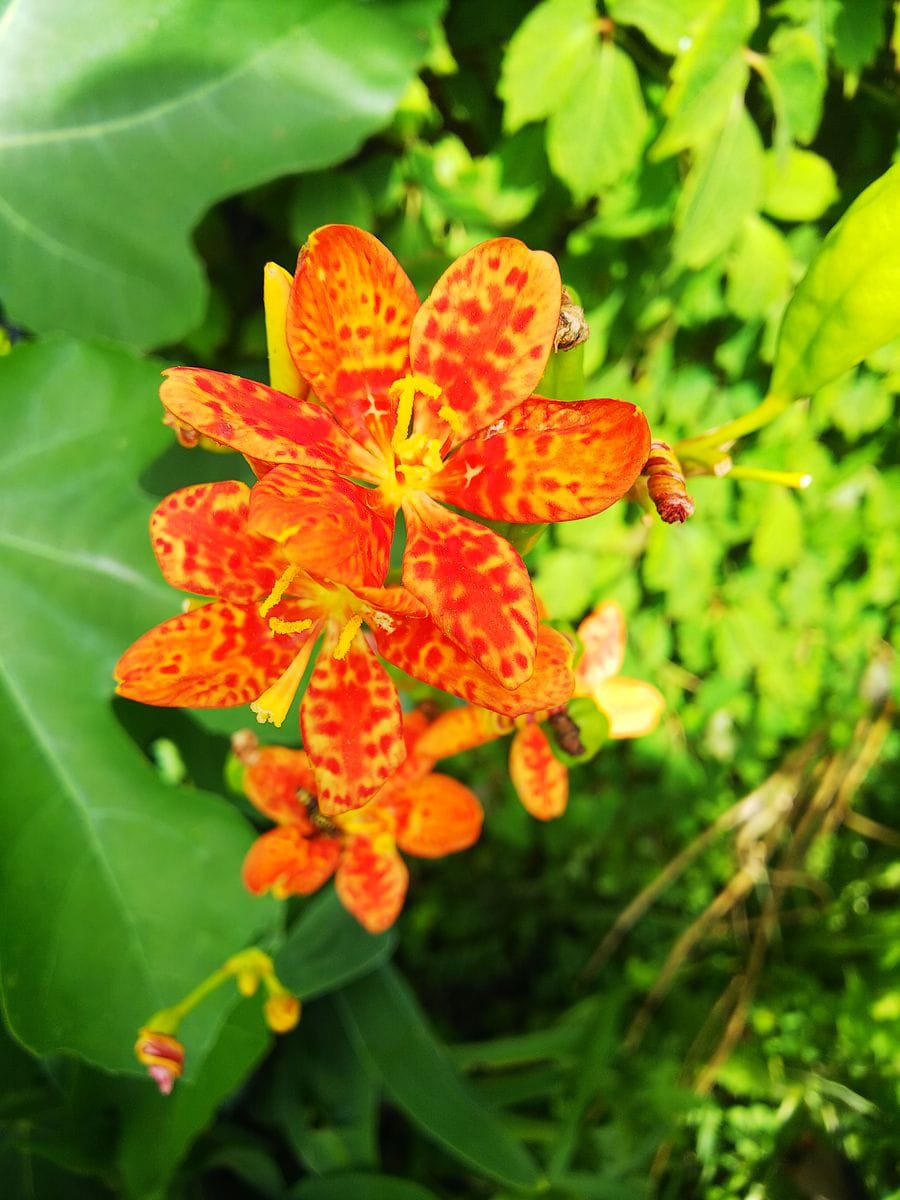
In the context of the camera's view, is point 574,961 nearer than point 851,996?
No

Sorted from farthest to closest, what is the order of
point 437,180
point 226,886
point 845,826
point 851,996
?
point 845,826
point 851,996
point 437,180
point 226,886

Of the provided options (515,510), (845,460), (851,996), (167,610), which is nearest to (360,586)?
(515,510)

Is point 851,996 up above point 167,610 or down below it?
below

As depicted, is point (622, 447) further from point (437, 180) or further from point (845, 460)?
point (845, 460)

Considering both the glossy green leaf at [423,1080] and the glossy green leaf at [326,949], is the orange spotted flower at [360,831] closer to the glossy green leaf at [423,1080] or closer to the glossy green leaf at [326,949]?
the glossy green leaf at [326,949]

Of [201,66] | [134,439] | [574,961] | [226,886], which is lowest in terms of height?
[574,961]

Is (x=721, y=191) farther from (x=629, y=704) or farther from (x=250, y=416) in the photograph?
(x=250, y=416)

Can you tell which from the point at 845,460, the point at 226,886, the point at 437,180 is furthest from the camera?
the point at 845,460
